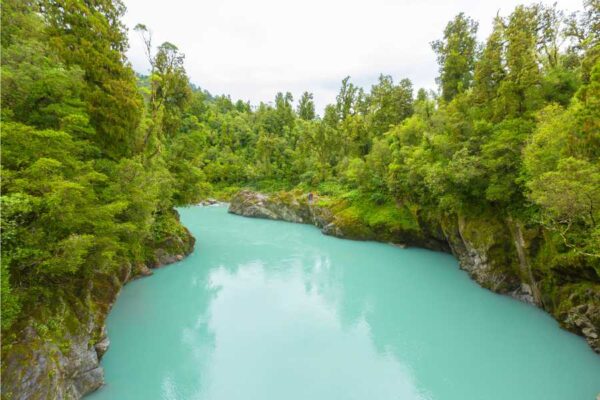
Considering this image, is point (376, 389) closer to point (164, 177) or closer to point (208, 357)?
point (208, 357)

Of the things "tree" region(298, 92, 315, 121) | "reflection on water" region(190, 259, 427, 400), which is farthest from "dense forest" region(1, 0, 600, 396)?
"tree" region(298, 92, 315, 121)

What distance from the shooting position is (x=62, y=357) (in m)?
6.65

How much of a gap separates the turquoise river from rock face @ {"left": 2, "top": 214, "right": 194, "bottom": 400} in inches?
30.3

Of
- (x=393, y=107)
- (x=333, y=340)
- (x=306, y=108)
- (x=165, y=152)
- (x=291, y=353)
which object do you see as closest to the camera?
(x=291, y=353)

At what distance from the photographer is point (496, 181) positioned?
13570 mm

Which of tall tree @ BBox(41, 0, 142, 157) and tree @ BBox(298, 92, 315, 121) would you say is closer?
tall tree @ BBox(41, 0, 142, 157)

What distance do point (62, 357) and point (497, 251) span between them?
17.1 m

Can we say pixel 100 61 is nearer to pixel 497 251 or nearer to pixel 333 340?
pixel 333 340

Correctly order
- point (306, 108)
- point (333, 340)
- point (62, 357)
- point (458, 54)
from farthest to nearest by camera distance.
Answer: point (306, 108)
point (458, 54)
point (333, 340)
point (62, 357)

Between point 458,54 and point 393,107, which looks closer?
point 458,54

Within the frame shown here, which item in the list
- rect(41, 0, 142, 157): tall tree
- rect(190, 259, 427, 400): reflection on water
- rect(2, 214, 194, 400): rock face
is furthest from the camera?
rect(41, 0, 142, 157): tall tree

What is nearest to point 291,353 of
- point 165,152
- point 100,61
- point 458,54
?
point 100,61

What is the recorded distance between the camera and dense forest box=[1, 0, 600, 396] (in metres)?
6.50

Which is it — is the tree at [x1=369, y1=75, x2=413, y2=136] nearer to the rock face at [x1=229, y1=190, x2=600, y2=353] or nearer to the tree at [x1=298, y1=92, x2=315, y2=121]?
the rock face at [x1=229, y1=190, x2=600, y2=353]
